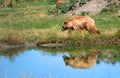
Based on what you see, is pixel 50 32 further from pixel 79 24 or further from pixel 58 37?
pixel 79 24

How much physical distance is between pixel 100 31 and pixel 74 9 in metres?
8.79

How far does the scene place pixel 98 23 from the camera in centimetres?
2545

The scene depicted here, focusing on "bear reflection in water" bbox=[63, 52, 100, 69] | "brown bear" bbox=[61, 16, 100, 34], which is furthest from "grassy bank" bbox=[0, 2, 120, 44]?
"bear reflection in water" bbox=[63, 52, 100, 69]

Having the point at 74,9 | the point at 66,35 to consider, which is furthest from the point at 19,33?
the point at 74,9

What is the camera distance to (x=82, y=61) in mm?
18172

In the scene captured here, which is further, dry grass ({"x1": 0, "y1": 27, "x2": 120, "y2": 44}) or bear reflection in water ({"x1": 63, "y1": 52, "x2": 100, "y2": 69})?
dry grass ({"x1": 0, "y1": 27, "x2": 120, "y2": 44})

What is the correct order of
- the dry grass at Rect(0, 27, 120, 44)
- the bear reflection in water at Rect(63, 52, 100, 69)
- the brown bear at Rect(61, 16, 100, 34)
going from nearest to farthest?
the bear reflection in water at Rect(63, 52, 100, 69)
the dry grass at Rect(0, 27, 120, 44)
the brown bear at Rect(61, 16, 100, 34)

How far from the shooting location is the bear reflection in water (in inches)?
680

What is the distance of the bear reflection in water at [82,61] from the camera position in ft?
56.7

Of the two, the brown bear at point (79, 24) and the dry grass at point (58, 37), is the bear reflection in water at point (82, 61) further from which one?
the brown bear at point (79, 24)

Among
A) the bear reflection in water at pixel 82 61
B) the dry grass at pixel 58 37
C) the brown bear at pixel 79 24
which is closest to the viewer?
the bear reflection in water at pixel 82 61

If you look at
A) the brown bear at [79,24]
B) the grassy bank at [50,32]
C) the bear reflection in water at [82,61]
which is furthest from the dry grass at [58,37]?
the bear reflection in water at [82,61]

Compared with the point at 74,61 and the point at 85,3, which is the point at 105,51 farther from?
the point at 85,3

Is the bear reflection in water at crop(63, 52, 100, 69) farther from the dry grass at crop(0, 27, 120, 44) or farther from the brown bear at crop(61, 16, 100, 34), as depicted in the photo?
the brown bear at crop(61, 16, 100, 34)
